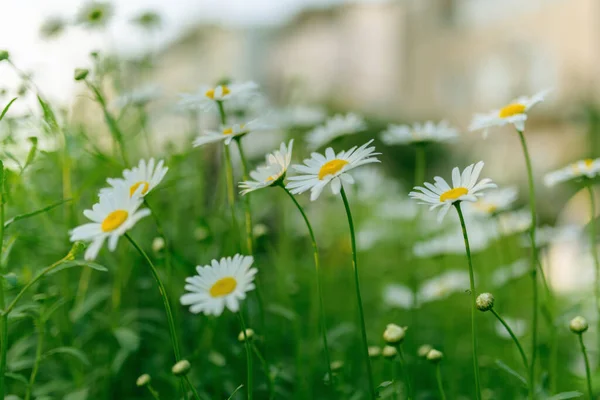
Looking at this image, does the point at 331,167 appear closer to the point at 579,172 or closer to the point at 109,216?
the point at 109,216

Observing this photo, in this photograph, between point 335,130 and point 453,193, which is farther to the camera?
point 335,130

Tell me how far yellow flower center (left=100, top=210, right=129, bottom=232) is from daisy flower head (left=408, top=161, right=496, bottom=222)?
348 mm

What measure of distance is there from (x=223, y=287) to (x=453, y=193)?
1.04ft

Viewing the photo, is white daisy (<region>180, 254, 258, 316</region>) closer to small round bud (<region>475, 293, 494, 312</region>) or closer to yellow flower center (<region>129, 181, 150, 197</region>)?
yellow flower center (<region>129, 181, 150, 197</region>)

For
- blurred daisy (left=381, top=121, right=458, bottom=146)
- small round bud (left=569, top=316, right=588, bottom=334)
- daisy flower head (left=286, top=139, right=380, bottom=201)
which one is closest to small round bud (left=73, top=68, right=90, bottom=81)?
daisy flower head (left=286, top=139, right=380, bottom=201)

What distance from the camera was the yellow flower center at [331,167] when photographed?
2.64ft

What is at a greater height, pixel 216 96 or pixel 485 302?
pixel 216 96

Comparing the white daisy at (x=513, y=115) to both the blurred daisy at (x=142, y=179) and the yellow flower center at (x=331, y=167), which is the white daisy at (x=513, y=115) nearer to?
the yellow flower center at (x=331, y=167)

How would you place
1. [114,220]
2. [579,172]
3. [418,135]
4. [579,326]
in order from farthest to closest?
[418,135] < [579,172] < [579,326] < [114,220]

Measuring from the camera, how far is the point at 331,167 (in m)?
0.82

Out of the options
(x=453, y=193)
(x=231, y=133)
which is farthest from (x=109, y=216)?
(x=453, y=193)

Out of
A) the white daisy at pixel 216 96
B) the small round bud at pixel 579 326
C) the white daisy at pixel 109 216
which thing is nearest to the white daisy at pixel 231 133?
the white daisy at pixel 216 96

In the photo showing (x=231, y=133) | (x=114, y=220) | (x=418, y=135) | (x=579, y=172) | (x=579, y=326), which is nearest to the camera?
(x=114, y=220)

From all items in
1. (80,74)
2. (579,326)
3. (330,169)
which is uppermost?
(80,74)
